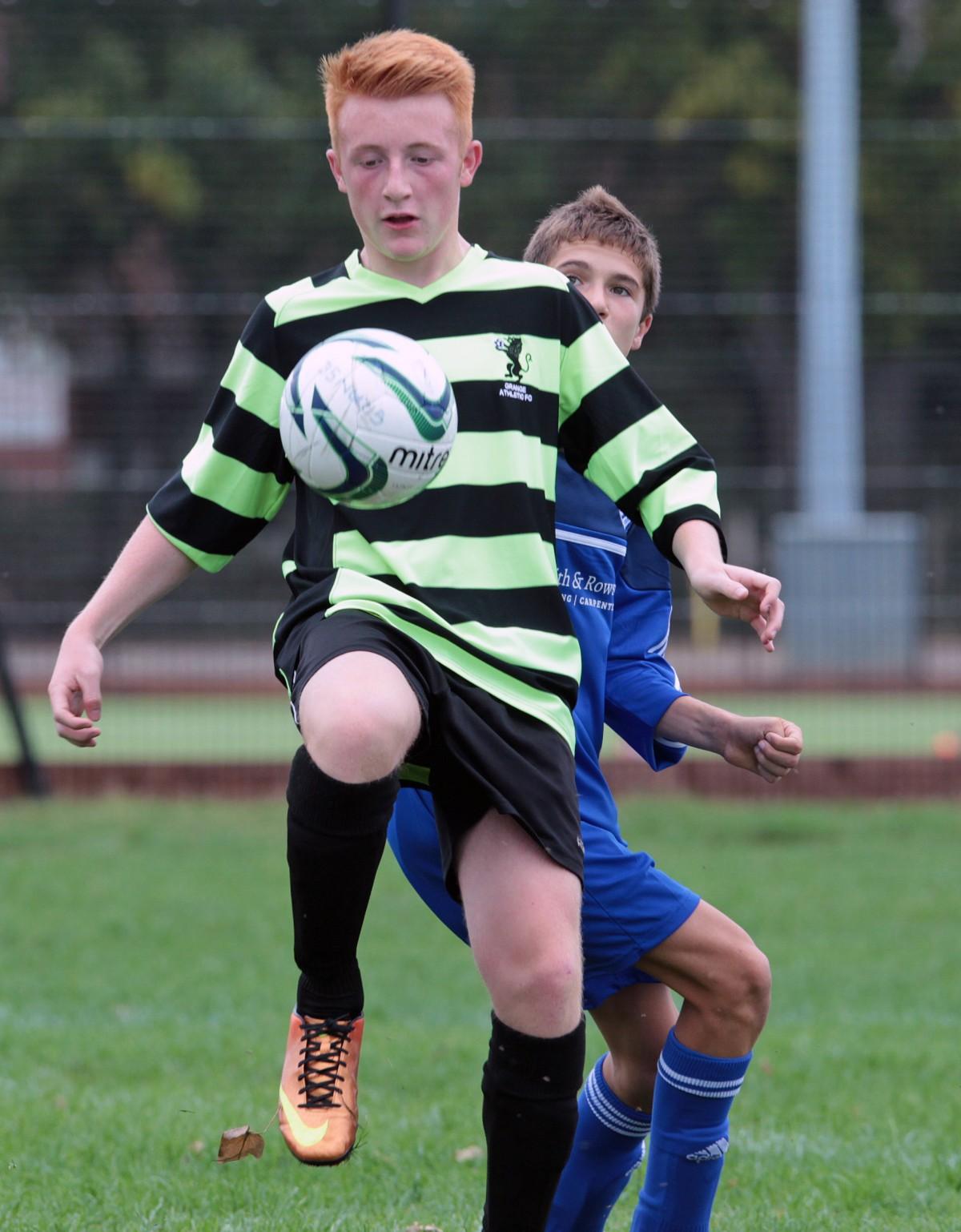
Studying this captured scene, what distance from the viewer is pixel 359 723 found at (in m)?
2.51

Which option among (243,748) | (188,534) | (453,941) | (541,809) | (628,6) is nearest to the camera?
(541,809)

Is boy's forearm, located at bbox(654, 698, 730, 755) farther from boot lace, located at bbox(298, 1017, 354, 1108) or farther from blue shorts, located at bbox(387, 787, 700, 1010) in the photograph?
boot lace, located at bbox(298, 1017, 354, 1108)

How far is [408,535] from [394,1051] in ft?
9.02

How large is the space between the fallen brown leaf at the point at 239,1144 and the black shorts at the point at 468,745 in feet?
2.24

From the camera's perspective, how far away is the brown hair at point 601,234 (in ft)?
11.3

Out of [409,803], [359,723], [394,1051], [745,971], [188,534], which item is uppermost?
[188,534]

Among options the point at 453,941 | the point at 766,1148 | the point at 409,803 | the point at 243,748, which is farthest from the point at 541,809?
the point at 243,748

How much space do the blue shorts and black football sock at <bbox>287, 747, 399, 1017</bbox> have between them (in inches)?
12.6

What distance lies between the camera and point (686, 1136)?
10.4ft

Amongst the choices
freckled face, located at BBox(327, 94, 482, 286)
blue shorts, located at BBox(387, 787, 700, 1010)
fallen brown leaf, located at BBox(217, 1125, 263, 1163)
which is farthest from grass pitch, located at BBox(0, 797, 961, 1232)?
freckled face, located at BBox(327, 94, 482, 286)

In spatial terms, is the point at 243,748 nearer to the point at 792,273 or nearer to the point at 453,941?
the point at 453,941

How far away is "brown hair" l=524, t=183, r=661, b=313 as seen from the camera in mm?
3432

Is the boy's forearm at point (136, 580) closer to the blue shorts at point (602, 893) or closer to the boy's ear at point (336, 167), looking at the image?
the blue shorts at point (602, 893)

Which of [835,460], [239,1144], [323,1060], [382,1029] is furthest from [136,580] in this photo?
[835,460]
